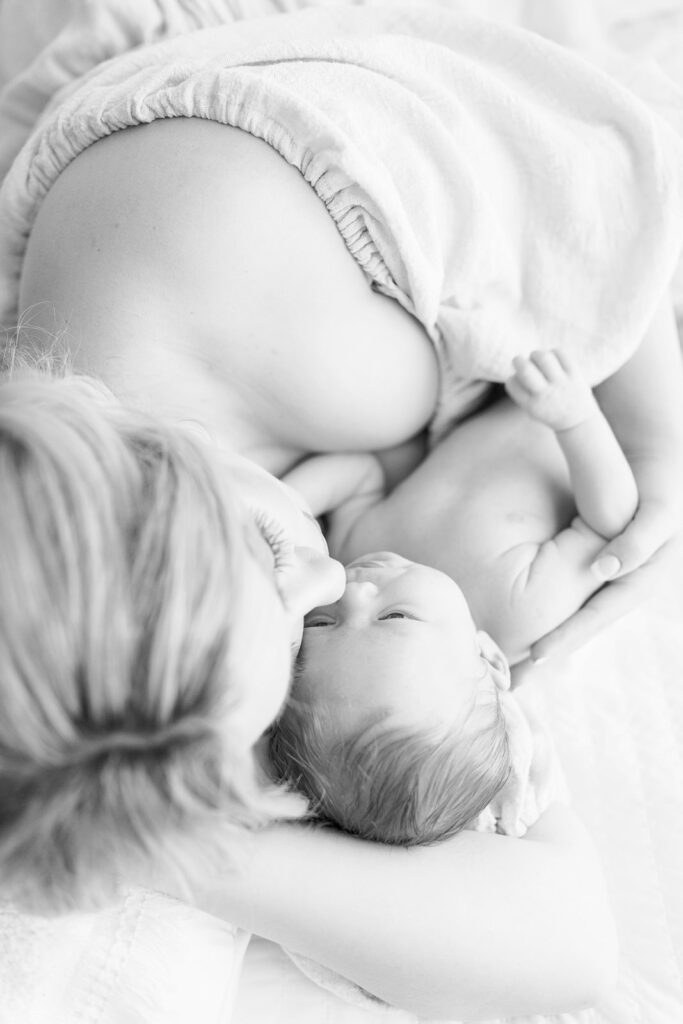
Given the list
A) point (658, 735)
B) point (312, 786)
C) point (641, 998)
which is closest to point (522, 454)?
point (658, 735)

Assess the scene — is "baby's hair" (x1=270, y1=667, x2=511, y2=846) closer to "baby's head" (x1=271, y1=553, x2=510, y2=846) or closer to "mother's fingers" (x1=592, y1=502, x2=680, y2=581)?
"baby's head" (x1=271, y1=553, x2=510, y2=846)

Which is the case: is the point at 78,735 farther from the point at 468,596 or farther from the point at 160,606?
the point at 468,596

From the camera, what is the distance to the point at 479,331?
3.52ft

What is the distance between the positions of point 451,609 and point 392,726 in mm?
147

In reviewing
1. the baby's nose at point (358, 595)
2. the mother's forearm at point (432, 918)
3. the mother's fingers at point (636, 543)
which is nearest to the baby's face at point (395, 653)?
the baby's nose at point (358, 595)

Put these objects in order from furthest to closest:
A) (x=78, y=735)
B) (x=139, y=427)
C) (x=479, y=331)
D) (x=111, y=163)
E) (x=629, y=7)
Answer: (x=629, y=7) < (x=479, y=331) < (x=111, y=163) < (x=139, y=427) < (x=78, y=735)

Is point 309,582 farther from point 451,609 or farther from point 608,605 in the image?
point 608,605

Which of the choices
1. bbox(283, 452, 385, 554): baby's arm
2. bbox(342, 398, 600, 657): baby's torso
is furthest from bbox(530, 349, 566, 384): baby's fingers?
bbox(283, 452, 385, 554): baby's arm

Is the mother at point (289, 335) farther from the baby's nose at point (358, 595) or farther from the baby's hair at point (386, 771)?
the baby's nose at point (358, 595)

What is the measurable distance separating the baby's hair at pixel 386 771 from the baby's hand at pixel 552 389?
1.16ft

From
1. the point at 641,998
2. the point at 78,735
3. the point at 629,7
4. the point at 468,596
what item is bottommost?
the point at 641,998

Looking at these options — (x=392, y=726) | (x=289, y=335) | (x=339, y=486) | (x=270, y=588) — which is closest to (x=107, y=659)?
(x=270, y=588)

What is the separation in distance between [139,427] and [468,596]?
0.52 meters

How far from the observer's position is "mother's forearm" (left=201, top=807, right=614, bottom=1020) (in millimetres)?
815
